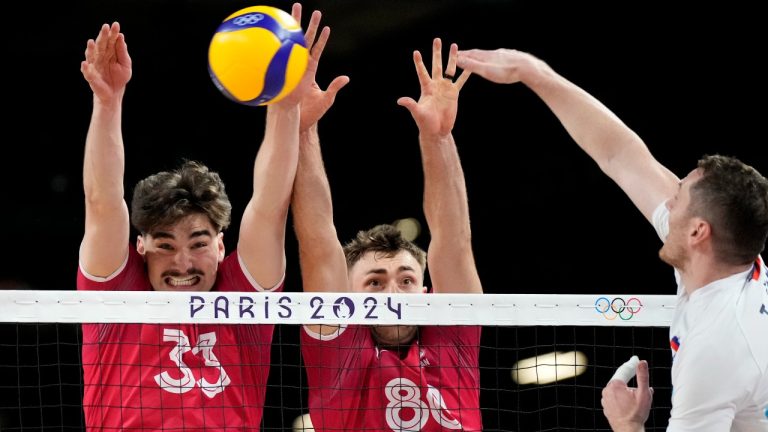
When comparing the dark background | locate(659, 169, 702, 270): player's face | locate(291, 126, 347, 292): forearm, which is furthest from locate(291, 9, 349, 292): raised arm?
the dark background

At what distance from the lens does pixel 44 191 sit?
10.2 m

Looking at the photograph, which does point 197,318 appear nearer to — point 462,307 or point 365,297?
point 365,297

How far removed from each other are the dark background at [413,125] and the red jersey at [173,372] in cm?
415

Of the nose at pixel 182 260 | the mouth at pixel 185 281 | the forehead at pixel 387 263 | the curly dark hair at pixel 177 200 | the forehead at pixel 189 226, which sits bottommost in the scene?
the mouth at pixel 185 281

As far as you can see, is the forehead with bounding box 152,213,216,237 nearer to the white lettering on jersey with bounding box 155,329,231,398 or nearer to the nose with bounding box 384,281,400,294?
the white lettering on jersey with bounding box 155,329,231,398

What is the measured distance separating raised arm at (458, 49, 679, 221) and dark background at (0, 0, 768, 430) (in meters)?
4.78

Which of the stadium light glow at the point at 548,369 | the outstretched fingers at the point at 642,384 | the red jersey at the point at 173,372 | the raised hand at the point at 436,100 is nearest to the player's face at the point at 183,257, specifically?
the red jersey at the point at 173,372

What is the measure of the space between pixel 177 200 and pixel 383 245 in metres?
1.09

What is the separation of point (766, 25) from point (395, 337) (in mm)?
6103

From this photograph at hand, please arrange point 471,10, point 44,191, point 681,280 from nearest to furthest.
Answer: point 681,280 < point 471,10 < point 44,191

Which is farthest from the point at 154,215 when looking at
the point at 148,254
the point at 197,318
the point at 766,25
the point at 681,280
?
the point at 766,25

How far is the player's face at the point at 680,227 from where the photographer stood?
3885 mm

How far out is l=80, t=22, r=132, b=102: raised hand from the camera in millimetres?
4844

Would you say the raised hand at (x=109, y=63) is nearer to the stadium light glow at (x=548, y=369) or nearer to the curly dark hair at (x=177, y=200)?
the curly dark hair at (x=177, y=200)
